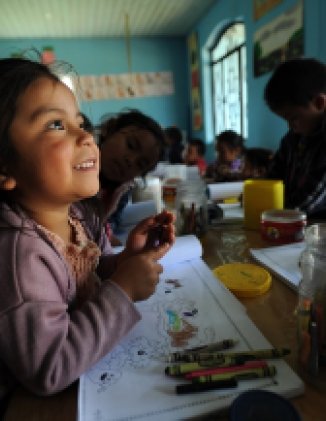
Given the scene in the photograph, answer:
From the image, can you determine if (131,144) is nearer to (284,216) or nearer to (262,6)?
(284,216)

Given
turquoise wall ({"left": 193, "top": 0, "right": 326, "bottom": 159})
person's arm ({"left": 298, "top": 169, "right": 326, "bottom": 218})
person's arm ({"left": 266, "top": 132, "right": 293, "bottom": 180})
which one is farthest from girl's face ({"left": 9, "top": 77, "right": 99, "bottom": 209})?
turquoise wall ({"left": 193, "top": 0, "right": 326, "bottom": 159})

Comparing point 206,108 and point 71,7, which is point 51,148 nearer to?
point 71,7

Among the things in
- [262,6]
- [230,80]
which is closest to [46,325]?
[262,6]

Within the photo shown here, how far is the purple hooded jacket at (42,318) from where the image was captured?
34 cm

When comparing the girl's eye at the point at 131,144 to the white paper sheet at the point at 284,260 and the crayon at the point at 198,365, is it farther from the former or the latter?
the crayon at the point at 198,365

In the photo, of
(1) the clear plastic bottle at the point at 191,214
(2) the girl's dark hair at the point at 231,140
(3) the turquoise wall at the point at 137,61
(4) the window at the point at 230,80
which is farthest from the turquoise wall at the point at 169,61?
(1) the clear plastic bottle at the point at 191,214

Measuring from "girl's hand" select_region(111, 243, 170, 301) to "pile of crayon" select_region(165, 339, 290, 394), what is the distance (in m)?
0.09

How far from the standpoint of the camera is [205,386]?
325mm

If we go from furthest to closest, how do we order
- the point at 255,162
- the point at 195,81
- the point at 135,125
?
the point at 195,81 → the point at 255,162 → the point at 135,125

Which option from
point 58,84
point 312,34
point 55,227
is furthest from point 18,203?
point 312,34

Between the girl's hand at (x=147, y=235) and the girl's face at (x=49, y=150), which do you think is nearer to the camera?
the girl's face at (x=49, y=150)

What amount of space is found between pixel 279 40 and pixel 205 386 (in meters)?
2.62

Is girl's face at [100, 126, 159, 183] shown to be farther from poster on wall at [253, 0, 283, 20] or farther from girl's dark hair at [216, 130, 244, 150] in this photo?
poster on wall at [253, 0, 283, 20]

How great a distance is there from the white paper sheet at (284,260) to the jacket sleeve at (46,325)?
0.27m
